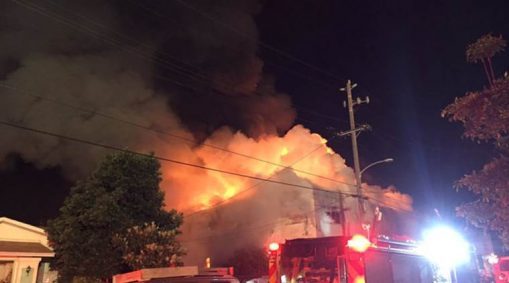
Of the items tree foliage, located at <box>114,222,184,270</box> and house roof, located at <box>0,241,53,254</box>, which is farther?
house roof, located at <box>0,241,53,254</box>

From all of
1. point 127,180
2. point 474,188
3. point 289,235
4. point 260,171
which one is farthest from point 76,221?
point 260,171

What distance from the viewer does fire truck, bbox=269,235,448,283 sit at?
8688 millimetres

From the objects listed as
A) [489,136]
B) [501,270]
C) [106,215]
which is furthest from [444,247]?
[501,270]

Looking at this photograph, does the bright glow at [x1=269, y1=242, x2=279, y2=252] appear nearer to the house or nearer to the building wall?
the house

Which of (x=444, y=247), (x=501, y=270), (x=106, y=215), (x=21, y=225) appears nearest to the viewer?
(x=444, y=247)

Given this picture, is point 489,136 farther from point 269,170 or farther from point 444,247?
point 269,170

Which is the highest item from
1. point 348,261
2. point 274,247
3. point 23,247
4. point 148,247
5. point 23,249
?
point 23,247

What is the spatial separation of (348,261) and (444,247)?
408 centimetres

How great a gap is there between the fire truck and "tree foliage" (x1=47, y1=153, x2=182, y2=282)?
37.5 ft

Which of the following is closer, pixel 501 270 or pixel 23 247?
pixel 23 247

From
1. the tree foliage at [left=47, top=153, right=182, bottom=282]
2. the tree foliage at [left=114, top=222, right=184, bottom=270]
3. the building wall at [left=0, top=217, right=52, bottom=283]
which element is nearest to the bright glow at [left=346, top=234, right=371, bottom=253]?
the tree foliage at [left=114, top=222, right=184, bottom=270]

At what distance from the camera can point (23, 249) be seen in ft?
71.2

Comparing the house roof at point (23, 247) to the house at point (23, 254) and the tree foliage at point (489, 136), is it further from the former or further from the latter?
the tree foliage at point (489, 136)

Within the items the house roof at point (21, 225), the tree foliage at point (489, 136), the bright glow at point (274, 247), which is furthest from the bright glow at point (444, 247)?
the house roof at point (21, 225)
